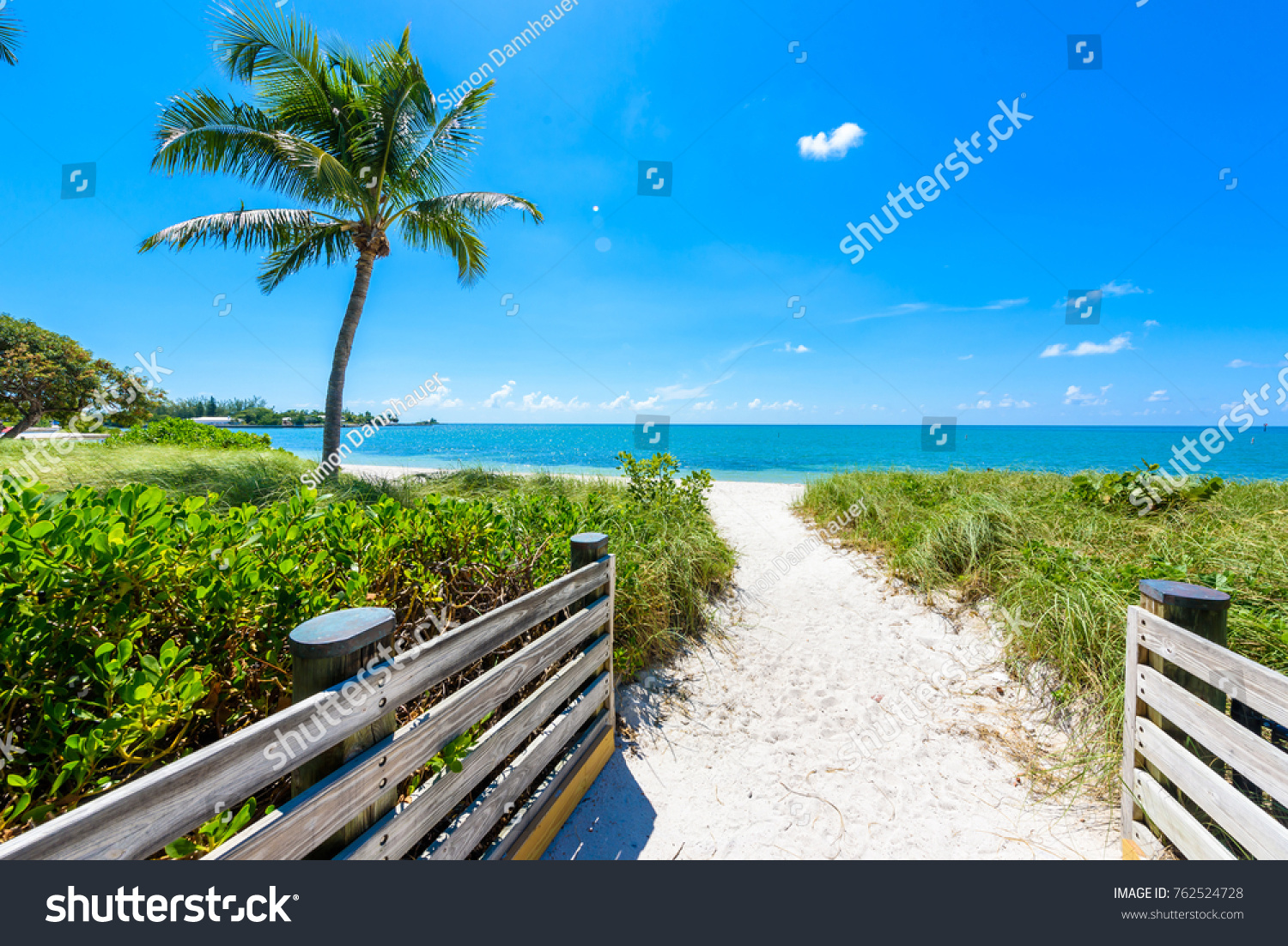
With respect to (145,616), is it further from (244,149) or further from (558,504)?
(244,149)

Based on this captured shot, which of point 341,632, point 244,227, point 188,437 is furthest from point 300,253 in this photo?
point 341,632

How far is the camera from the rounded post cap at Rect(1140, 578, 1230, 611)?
2.15 metres

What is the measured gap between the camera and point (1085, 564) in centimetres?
431

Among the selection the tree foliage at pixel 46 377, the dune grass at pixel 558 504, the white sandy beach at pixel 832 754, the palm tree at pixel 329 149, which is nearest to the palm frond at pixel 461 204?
the palm tree at pixel 329 149

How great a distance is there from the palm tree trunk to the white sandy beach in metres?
7.84

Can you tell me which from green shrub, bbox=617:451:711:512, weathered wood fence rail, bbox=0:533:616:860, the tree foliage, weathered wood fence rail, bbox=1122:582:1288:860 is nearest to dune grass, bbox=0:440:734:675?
green shrub, bbox=617:451:711:512

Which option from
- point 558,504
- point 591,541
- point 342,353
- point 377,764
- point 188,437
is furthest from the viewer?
point 188,437

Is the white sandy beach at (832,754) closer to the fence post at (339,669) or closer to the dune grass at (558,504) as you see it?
the dune grass at (558,504)

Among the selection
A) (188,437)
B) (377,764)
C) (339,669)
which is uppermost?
(188,437)

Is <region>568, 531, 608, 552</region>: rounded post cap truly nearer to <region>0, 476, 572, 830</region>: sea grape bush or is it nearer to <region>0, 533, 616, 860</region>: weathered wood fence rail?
<region>0, 533, 616, 860</region>: weathered wood fence rail

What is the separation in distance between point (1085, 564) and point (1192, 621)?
2.58 m

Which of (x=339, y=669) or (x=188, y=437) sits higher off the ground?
(x=188, y=437)

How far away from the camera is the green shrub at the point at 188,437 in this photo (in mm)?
12344
